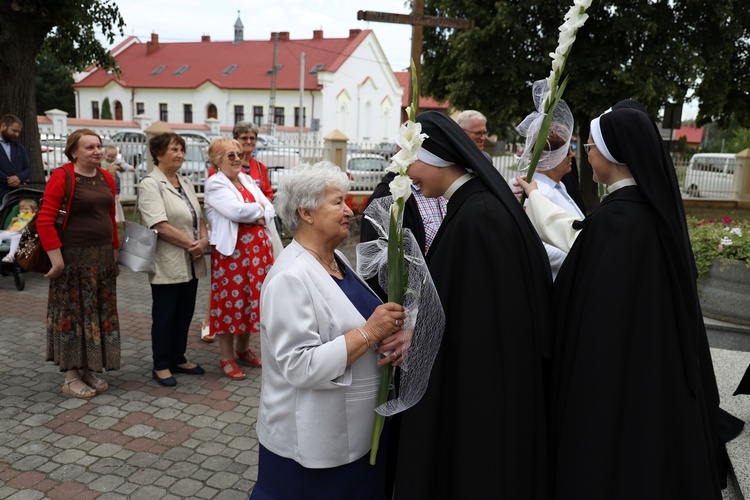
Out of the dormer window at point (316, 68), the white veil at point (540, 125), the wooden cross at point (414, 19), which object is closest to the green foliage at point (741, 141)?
the dormer window at point (316, 68)

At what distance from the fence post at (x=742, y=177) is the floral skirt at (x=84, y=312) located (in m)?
21.4

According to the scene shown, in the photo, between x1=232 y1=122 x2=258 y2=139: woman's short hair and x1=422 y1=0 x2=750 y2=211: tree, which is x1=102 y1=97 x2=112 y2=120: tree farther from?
x1=232 y1=122 x2=258 y2=139: woman's short hair

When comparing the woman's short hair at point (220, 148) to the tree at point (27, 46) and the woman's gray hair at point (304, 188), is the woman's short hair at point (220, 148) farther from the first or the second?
the tree at point (27, 46)

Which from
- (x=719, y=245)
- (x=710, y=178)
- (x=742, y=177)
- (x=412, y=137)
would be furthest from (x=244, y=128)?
(x=742, y=177)

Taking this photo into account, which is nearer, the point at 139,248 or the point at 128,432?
the point at 128,432

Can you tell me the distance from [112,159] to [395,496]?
10.9m

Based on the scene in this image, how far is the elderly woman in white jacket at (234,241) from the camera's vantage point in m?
5.12

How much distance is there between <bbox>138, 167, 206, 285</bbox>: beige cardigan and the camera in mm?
4863

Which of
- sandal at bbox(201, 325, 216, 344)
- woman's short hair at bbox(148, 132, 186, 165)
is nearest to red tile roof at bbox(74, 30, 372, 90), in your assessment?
sandal at bbox(201, 325, 216, 344)

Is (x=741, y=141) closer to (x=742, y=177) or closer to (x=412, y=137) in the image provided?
(x=742, y=177)

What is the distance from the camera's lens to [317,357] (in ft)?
7.50

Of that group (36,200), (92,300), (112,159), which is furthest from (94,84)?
(92,300)

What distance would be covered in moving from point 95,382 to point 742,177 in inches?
853

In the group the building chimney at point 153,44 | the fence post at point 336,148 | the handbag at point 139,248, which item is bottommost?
the handbag at point 139,248
